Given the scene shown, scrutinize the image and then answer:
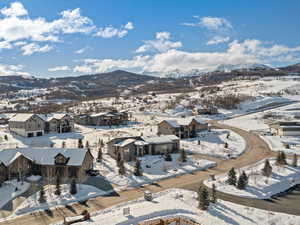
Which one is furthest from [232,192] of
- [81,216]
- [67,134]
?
[67,134]

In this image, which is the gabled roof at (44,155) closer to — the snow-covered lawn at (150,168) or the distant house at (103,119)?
the snow-covered lawn at (150,168)

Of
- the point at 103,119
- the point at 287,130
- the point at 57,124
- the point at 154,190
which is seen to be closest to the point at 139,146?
the point at 154,190

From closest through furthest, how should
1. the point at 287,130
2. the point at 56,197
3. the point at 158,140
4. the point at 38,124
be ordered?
the point at 56,197, the point at 158,140, the point at 287,130, the point at 38,124

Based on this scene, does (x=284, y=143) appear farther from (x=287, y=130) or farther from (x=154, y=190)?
(x=154, y=190)

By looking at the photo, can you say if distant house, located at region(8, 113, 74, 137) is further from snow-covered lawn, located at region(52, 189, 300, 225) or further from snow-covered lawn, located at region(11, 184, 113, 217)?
snow-covered lawn, located at region(52, 189, 300, 225)

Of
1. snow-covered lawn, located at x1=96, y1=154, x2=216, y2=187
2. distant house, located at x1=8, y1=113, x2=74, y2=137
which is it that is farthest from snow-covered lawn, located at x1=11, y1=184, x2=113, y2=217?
distant house, located at x1=8, y1=113, x2=74, y2=137

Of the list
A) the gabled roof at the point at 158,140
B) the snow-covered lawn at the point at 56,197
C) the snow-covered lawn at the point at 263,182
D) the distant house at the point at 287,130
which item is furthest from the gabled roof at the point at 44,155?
the distant house at the point at 287,130

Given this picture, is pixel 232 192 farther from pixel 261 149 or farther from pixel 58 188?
pixel 261 149
